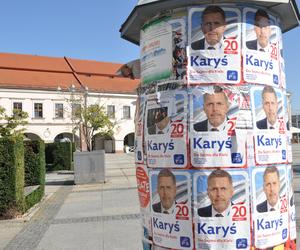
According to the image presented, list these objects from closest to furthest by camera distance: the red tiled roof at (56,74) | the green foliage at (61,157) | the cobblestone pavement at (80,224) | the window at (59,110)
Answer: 1. the cobblestone pavement at (80,224)
2. the green foliage at (61,157)
3. the window at (59,110)
4. the red tiled roof at (56,74)

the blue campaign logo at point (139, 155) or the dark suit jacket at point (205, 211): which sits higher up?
the blue campaign logo at point (139, 155)

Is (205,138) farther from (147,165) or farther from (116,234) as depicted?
(116,234)

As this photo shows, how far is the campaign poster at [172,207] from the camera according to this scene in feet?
10.7

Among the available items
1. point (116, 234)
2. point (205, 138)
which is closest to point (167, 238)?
Result: point (205, 138)

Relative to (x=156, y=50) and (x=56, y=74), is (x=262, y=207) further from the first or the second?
(x=56, y=74)

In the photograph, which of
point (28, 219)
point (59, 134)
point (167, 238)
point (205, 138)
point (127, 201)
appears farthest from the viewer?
point (59, 134)

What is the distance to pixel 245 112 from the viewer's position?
10.6 feet

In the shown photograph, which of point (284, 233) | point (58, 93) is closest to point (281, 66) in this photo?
point (284, 233)

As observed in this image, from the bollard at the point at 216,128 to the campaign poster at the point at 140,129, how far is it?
76 mm

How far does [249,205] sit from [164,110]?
90 cm

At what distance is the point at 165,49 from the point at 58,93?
59635 mm

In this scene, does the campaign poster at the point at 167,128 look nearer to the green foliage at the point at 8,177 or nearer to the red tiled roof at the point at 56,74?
the green foliage at the point at 8,177

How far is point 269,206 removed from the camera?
3.33m

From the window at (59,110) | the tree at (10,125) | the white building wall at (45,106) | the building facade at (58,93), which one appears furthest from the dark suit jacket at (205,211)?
the window at (59,110)
